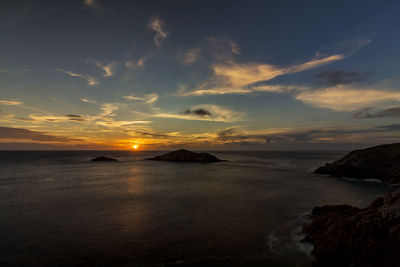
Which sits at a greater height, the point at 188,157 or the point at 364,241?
the point at 188,157

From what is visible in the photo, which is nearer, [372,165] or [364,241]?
[364,241]

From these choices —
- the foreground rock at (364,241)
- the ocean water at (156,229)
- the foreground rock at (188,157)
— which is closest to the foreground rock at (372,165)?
the ocean water at (156,229)

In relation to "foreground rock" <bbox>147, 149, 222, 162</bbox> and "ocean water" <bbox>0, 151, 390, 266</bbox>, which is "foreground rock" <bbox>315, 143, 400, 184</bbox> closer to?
"ocean water" <bbox>0, 151, 390, 266</bbox>

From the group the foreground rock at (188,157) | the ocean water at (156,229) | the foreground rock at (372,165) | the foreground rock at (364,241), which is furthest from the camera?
the foreground rock at (188,157)

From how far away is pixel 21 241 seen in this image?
64.1ft

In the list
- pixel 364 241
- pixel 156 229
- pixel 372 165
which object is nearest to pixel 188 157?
pixel 372 165

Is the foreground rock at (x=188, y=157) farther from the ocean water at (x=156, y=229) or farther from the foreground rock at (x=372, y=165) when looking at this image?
the ocean water at (x=156, y=229)

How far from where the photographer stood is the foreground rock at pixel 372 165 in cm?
5910

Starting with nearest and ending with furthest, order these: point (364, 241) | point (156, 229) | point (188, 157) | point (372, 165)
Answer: point (364, 241) < point (156, 229) < point (372, 165) < point (188, 157)

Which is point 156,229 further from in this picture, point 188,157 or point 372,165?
point 188,157

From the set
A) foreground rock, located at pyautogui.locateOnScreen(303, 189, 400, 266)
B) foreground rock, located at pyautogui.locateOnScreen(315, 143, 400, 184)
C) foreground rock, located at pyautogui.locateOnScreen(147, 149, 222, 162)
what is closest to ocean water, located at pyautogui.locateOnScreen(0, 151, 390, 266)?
foreground rock, located at pyautogui.locateOnScreen(303, 189, 400, 266)

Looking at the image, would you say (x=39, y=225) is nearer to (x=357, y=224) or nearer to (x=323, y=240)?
(x=323, y=240)

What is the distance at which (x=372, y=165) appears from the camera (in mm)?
65062

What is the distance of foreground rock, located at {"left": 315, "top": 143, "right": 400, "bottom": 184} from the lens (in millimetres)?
59100
